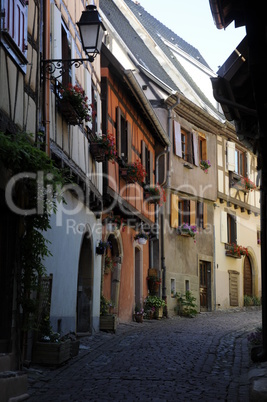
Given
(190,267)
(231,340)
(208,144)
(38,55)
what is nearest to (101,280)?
(231,340)

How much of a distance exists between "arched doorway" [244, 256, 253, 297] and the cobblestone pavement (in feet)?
48.3

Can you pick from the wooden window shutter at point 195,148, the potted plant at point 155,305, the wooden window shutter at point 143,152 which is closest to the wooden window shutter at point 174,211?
the wooden window shutter at point 195,148

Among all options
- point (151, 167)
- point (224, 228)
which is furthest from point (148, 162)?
point (224, 228)

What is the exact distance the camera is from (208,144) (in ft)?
77.8

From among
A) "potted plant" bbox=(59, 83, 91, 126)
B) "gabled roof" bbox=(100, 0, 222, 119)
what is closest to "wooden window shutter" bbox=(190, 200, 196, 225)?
"gabled roof" bbox=(100, 0, 222, 119)

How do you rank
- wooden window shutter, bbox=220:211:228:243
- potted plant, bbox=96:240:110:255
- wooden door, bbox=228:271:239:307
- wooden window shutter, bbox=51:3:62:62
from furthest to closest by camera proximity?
wooden door, bbox=228:271:239:307 → wooden window shutter, bbox=220:211:228:243 → potted plant, bbox=96:240:110:255 → wooden window shutter, bbox=51:3:62:62

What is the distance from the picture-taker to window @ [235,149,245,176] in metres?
26.2

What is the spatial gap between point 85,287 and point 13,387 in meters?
6.57

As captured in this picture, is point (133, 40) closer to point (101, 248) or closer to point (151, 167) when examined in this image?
point (151, 167)

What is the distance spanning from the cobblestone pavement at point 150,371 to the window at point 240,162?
1464 centimetres

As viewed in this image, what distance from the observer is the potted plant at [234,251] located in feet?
81.1

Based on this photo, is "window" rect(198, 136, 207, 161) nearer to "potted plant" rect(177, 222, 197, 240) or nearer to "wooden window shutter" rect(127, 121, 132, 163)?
"potted plant" rect(177, 222, 197, 240)

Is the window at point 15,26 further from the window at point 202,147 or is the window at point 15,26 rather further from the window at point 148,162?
the window at point 202,147

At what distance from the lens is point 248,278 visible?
27.0 m
